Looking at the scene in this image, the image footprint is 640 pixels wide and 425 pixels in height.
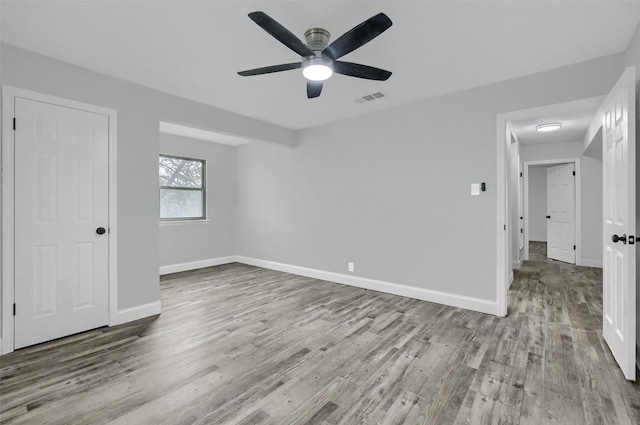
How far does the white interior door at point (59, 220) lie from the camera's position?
8.59 feet

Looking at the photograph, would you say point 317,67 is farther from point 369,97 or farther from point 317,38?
point 369,97

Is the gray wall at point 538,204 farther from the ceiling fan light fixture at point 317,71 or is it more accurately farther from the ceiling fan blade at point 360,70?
the ceiling fan light fixture at point 317,71

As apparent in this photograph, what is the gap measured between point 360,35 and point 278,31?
20.3 inches

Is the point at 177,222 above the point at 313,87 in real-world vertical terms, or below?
below

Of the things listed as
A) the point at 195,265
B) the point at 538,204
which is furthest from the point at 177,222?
the point at 538,204

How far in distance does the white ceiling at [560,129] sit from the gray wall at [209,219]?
546 cm

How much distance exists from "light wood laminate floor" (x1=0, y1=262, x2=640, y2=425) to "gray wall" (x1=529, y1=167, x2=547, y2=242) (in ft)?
24.0

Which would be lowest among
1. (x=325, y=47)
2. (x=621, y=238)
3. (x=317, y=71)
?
(x=621, y=238)

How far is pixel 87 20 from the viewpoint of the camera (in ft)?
7.16

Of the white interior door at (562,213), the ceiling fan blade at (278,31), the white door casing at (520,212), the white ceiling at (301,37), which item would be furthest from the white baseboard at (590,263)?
the ceiling fan blade at (278,31)

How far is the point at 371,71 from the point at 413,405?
2.37 meters

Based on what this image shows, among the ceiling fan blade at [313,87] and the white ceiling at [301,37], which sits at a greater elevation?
the white ceiling at [301,37]

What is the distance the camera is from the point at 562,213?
6.75 meters

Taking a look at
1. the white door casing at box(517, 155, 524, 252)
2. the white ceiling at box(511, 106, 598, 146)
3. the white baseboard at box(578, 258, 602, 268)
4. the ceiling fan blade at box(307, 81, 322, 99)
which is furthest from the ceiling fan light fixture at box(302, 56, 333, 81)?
the white baseboard at box(578, 258, 602, 268)
